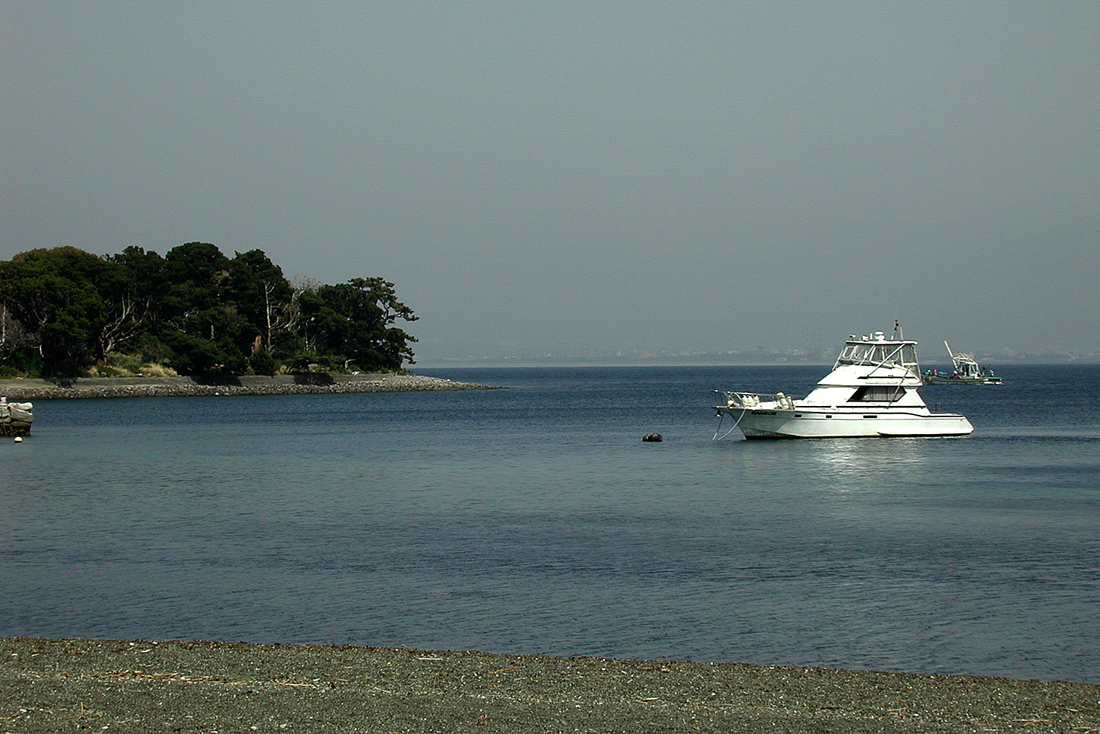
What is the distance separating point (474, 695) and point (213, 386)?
405 feet

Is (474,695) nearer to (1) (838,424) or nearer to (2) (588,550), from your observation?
(2) (588,550)

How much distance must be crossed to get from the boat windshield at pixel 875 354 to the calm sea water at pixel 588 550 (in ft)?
13.8

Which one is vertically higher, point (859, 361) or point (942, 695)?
point (859, 361)

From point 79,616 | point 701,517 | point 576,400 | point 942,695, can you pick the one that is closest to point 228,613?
point 79,616

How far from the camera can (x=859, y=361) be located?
58031 millimetres

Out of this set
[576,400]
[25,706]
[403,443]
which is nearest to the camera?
[25,706]

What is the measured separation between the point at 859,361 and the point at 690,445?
995 centimetres

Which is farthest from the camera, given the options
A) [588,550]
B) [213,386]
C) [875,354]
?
[213,386]

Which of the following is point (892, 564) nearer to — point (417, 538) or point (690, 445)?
point (417, 538)

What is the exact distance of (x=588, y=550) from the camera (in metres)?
25.5

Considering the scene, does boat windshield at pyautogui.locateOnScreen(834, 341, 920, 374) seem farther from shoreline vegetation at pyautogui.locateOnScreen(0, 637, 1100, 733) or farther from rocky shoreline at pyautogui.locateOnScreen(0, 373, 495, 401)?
rocky shoreline at pyautogui.locateOnScreen(0, 373, 495, 401)

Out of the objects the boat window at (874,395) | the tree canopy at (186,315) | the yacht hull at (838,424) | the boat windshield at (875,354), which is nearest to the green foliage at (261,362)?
the tree canopy at (186,315)

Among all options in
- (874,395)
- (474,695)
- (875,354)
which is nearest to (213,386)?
(875,354)

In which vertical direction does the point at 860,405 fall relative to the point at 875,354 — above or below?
below
